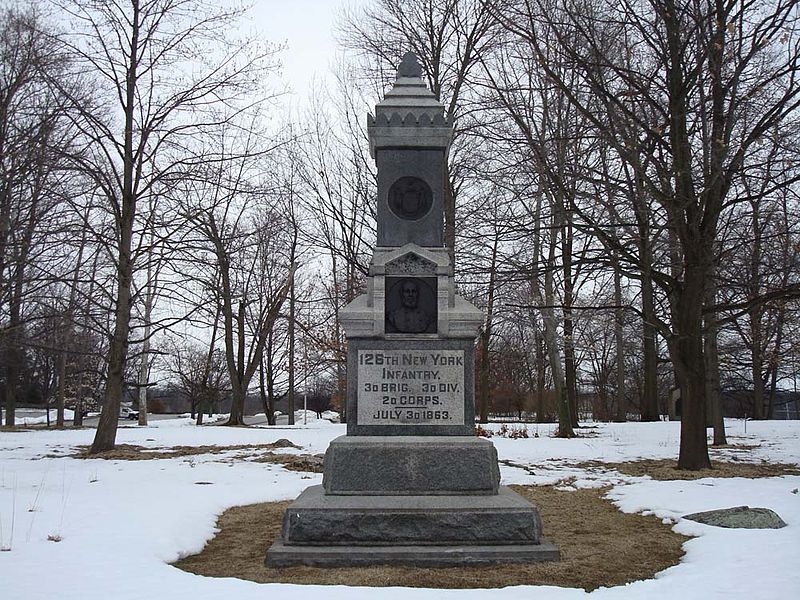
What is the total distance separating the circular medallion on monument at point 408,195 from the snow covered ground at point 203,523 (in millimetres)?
3938

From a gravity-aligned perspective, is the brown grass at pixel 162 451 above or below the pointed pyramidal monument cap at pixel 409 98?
below

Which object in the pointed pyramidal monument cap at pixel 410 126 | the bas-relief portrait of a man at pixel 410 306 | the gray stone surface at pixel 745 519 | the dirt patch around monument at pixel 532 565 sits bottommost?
the dirt patch around monument at pixel 532 565

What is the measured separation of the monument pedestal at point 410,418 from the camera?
6.30 meters

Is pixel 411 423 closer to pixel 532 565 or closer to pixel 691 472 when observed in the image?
pixel 532 565

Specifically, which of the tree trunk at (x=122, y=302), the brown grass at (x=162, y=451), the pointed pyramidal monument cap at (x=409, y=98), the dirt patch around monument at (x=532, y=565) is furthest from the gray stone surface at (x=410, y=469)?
the tree trunk at (x=122, y=302)

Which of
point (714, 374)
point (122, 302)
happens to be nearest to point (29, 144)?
point (122, 302)

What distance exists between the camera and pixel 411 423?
7.75 metres

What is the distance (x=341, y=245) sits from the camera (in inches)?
1020

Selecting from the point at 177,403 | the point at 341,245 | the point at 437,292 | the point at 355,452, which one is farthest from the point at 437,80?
the point at 177,403

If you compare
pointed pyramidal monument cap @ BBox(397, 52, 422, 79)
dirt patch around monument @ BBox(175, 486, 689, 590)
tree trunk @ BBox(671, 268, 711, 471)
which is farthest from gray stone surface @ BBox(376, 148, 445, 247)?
tree trunk @ BBox(671, 268, 711, 471)

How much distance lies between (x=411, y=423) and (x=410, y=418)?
55mm

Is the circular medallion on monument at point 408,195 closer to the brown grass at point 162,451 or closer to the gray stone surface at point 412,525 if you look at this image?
the gray stone surface at point 412,525

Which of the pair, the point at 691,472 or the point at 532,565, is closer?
the point at 532,565

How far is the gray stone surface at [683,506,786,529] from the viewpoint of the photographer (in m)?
6.91
